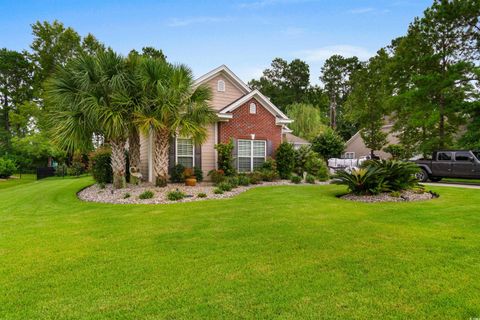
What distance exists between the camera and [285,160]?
1477cm

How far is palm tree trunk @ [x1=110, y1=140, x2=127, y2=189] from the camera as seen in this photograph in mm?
11140

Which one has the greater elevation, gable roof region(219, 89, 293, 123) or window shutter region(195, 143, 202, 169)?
gable roof region(219, 89, 293, 123)

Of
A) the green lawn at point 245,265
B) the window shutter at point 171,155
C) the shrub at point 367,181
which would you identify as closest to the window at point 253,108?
the window shutter at point 171,155

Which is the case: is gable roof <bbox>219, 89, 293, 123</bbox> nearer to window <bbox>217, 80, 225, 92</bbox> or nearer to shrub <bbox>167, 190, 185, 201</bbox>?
window <bbox>217, 80, 225, 92</bbox>

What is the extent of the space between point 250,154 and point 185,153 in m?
3.31

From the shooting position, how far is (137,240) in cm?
497

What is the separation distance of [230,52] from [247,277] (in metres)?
18.6

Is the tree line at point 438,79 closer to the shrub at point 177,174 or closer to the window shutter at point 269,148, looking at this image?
the window shutter at point 269,148

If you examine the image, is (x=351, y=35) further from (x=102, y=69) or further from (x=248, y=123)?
(x=102, y=69)

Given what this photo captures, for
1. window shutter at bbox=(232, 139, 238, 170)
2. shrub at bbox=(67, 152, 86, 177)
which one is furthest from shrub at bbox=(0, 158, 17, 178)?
window shutter at bbox=(232, 139, 238, 170)

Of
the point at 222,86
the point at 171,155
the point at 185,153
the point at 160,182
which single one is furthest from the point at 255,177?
the point at 222,86

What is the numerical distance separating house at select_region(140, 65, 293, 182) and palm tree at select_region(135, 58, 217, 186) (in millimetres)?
2188

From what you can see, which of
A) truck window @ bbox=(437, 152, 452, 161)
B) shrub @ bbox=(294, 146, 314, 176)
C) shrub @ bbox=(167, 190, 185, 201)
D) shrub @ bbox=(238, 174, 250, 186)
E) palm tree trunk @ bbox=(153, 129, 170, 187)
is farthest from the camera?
shrub @ bbox=(294, 146, 314, 176)

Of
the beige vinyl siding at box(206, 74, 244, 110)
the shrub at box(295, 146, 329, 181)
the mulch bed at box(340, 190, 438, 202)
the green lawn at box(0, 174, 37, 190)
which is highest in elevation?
the beige vinyl siding at box(206, 74, 244, 110)
